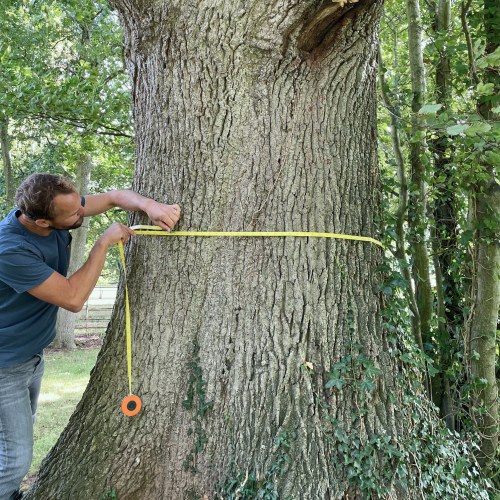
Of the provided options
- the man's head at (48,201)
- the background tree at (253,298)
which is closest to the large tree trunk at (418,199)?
the background tree at (253,298)

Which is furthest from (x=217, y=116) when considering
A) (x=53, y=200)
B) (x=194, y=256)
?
(x=53, y=200)

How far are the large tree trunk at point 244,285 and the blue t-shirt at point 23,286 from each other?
395mm

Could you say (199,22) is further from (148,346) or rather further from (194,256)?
(148,346)

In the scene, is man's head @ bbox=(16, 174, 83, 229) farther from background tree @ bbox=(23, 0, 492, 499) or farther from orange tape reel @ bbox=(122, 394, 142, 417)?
orange tape reel @ bbox=(122, 394, 142, 417)

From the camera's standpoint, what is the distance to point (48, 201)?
2.59 meters

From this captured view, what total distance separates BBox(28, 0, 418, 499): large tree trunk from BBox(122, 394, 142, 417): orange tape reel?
0.18ft

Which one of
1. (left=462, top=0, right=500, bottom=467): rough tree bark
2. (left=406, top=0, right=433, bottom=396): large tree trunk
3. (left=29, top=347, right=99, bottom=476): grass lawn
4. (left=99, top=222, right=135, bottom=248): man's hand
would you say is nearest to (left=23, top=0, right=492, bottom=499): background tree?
(left=99, top=222, right=135, bottom=248): man's hand

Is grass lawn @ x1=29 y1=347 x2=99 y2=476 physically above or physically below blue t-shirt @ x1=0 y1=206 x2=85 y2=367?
below

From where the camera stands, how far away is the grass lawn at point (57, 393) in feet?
18.7

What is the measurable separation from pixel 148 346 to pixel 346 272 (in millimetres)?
1073

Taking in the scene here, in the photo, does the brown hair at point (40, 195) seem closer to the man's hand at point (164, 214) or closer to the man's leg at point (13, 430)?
the man's hand at point (164, 214)

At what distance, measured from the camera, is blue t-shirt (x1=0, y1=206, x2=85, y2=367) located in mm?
2496

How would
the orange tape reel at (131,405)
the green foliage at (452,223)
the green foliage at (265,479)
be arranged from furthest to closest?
the green foliage at (452,223) → the orange tape reel at (131,405) → the green foliage at (265,479)

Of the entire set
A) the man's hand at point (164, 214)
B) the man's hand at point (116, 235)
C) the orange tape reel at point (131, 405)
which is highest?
Answer: the man's hand at point (164, 214)
